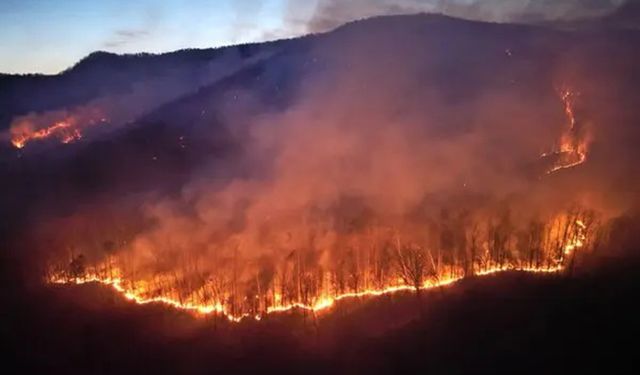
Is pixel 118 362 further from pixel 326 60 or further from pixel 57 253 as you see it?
pixel 326 60

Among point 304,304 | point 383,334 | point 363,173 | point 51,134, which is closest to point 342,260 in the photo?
point 304,304

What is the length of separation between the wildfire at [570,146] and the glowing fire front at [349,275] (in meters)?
4.58

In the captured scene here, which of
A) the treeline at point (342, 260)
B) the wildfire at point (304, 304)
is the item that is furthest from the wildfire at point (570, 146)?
the wildfire at point (304, 304)

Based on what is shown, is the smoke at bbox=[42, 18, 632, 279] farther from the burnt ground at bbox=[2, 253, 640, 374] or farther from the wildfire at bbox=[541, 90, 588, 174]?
the burnt ground at bbox=[2, 253, 640, 374]

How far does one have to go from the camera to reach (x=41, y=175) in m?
32.1

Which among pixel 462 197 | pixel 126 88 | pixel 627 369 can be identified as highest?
pixel 126 88

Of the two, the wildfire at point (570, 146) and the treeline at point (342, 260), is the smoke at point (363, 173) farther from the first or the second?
the wildfire at point (570, 146)

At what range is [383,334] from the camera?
50.8 ft

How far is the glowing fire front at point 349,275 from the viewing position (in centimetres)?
1762

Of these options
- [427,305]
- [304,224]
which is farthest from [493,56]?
[427,305]

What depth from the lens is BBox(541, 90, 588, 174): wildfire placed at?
955 inches

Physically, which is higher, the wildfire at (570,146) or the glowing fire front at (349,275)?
the wildfire at (570,146)

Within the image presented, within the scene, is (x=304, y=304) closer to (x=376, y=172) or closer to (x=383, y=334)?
(x=383, y=334)

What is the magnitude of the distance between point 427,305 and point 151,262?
968 centimetres
